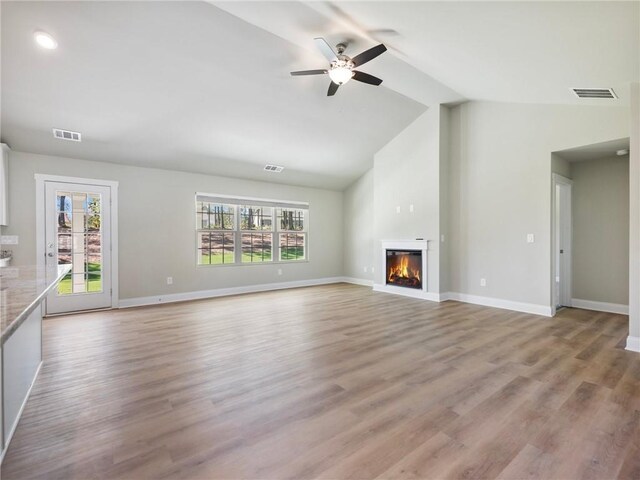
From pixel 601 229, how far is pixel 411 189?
299 cm

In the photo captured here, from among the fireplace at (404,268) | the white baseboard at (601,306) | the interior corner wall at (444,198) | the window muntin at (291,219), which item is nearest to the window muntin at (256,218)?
the window muntin at (291,219)

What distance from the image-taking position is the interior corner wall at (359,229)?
7.77m

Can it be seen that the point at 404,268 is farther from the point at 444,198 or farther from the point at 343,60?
the point at 343,60

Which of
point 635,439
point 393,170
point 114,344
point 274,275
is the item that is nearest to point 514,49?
point 635,439

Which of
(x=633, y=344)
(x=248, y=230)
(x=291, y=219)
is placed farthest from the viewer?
(x=291, y=219)

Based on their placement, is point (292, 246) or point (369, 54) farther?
point (292, 246)

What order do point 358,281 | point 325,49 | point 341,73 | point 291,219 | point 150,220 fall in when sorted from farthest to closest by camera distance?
point 358,281 → point 291,219 → point 150,220 → point 341,73 → point 325,49

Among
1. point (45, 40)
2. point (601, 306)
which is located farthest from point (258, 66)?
point (601, 306)

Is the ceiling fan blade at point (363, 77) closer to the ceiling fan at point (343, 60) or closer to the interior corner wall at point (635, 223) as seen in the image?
the ceiling fan at point (343, 60)

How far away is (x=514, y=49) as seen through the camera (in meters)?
3.00

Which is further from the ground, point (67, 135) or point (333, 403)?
point (67, 135)

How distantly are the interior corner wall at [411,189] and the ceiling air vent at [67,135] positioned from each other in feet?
17.3

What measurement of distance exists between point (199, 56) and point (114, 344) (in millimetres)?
3318

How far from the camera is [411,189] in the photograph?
20.4 ft
